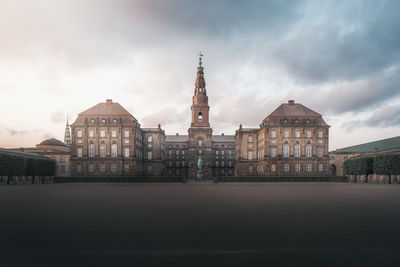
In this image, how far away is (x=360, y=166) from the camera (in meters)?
58.4

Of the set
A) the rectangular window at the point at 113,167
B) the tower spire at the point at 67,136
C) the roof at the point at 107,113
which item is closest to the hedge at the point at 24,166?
the rectangular window at the point at 113,167

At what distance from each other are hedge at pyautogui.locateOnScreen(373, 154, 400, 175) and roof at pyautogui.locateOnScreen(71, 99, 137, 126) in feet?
182

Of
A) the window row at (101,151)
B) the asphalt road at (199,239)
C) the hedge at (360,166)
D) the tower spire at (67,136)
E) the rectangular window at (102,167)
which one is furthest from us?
the tower spire at (67,136)

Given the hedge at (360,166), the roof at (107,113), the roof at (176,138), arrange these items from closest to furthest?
1. the hedge at (360,166)
2. the roof at (107,113)
3. the roof at (176,138)

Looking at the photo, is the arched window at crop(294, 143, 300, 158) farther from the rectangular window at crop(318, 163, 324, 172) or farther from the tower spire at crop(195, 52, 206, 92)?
the tower spire at crop(195, 52, 206, 92)

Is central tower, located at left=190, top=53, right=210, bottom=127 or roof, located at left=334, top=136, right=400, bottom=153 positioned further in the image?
central tower, located at left=190, top=53, right=210, bottom=127

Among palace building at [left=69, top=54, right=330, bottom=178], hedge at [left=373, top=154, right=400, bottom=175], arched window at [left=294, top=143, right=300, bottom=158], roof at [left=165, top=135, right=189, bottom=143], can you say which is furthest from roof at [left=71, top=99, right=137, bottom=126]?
hedge at [left=373, top=154, right=400, bottom=175]

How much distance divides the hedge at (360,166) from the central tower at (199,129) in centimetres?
4111

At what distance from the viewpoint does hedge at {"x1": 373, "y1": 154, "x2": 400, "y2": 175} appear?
164 ft

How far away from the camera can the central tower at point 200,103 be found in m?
87.6

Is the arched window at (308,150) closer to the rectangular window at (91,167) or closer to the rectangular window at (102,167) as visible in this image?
the rectangular window at (102,167)

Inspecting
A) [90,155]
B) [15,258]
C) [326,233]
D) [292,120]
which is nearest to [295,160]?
[292,120]

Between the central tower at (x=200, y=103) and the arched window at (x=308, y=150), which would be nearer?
the arched window at (x=308, y=150)

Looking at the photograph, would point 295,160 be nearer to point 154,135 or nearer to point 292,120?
point 292,120
